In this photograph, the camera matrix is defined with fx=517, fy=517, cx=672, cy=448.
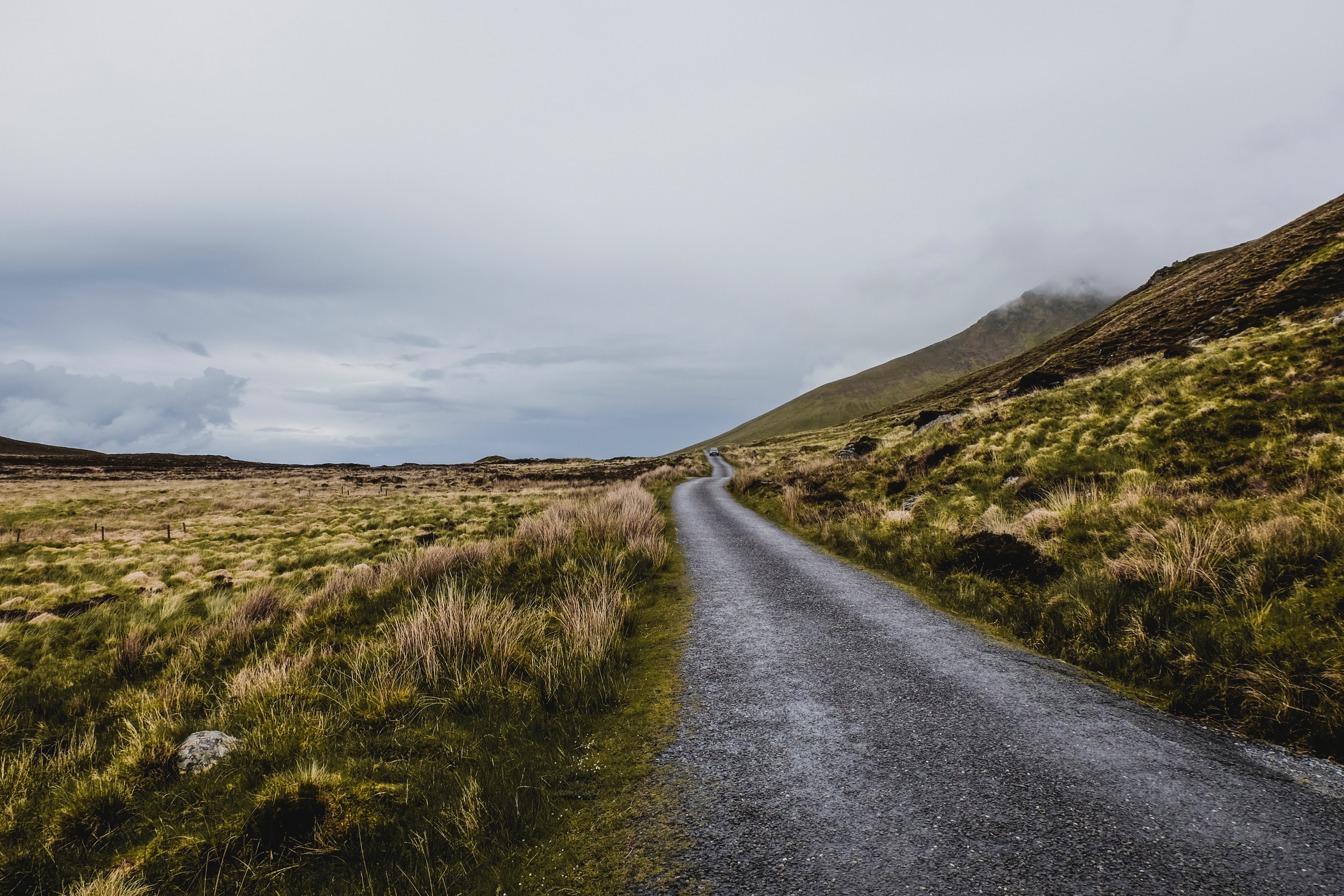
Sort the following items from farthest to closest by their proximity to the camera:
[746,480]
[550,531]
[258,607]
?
[746,480], [550,531], [258,607]

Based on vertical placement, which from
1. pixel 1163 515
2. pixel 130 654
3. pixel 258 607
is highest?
pixel 1163 515

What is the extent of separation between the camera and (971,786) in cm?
356

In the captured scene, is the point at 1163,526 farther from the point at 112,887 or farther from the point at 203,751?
the point at 203,751

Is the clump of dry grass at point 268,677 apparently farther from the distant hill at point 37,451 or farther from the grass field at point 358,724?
the distant hill at point 37,451

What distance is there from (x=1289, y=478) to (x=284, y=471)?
93604mm

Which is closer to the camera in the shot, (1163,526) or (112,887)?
(112,887)

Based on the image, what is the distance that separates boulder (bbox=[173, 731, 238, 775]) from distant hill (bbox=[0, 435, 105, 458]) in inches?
5052

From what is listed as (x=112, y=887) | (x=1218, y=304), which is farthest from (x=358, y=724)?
(x=1218, y=304)

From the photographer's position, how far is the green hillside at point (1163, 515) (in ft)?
15.7

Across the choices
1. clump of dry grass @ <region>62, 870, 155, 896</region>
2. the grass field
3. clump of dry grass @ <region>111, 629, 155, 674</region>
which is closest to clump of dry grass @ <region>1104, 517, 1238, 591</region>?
the grass field

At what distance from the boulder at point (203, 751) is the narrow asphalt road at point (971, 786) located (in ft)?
12.9

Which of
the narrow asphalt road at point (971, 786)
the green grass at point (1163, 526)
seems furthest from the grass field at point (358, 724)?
the green grass at point (1163, 526)

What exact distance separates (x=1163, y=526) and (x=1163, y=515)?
1.67 ft

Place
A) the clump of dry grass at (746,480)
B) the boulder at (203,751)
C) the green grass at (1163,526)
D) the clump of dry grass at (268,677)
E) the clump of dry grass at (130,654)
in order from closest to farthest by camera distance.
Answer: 1. the boulder at (203,751)
2. the green grass at (1163,526)
3. the clump of dry grass at (268,677)
4. the clump of dry grass at (130,654)
5. the clump of dry grass at (746,480)
